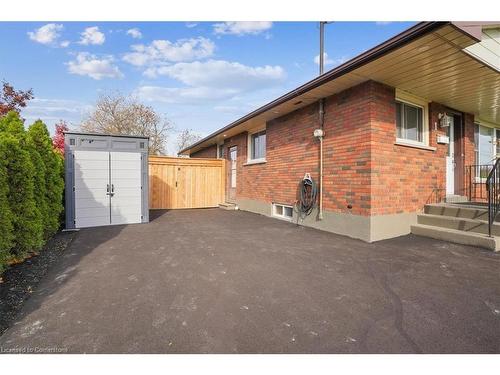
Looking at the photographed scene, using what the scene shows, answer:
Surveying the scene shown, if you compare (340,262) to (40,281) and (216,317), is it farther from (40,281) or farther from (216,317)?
(40,281)

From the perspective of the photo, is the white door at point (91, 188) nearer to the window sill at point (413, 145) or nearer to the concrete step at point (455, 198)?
the window sill at point (413, 145)

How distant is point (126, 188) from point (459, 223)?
8177 mm

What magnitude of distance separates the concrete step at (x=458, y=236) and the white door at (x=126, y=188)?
730cm

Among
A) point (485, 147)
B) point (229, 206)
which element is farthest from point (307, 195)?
point (485, 147)

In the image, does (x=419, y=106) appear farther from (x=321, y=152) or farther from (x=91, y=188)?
(x=91, y=188)

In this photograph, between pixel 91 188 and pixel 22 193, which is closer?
pixel 22 193

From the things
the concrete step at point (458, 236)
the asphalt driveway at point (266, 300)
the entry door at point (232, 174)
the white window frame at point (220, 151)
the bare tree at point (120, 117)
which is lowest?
the asphalt driveway at point (266, 300)

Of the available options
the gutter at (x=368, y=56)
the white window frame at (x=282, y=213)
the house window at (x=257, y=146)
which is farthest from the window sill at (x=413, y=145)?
the house window at (x=257, y=146)

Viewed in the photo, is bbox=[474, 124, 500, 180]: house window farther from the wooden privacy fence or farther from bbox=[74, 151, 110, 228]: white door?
bbox=[74, 151, 110, 228]: white door

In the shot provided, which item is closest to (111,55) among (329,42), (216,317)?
(216,317)

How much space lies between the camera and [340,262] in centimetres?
374

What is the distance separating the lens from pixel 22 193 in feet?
13.4

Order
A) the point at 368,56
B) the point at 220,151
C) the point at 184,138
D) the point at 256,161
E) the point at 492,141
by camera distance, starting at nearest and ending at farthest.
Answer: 1. the point at 368,56
2. the point at 492,141
3. the point at 256,161
4. the point at 220,151
5. the point at 184,138

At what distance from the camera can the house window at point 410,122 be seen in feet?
18.1
